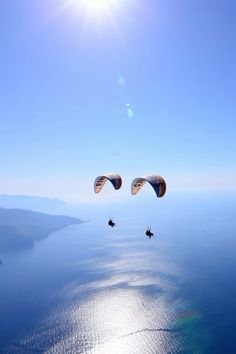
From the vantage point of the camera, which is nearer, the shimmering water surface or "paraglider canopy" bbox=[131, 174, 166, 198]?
"paraglider canopy" bbox=[131, 174, 166, 198]

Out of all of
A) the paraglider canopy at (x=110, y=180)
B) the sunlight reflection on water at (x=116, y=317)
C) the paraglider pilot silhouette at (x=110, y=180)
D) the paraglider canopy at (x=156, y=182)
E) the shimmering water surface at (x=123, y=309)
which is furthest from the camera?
the shimmering water surface at (x=123, y=309)

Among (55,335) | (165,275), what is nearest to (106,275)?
(165,275)

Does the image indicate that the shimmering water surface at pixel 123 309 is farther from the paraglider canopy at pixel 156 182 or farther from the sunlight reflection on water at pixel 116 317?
the paraglider canopy at pixel 156 182

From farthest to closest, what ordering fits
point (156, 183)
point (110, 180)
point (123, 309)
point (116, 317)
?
point (123, 309)
point (116, 317)
point (110, 180)
point (156, 183)

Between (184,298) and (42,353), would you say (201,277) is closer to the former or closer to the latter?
(184,298)

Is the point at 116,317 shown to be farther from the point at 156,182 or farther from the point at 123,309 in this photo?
the point at 156,182

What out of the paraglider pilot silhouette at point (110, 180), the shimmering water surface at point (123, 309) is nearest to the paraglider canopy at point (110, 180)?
the paraglider pilot silhouette at point (110, 180)

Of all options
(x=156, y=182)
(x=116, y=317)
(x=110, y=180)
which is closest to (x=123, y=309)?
(x=116, y=317)

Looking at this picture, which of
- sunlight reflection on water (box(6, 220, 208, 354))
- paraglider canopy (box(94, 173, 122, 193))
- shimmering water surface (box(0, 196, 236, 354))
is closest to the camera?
paraglider canopy (box(94, 173, 122, 193))

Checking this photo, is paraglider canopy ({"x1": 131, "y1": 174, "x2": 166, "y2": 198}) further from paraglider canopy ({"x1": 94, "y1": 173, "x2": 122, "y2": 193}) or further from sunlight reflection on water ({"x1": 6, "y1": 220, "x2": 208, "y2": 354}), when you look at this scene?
sunlight reflection on water ({"x1": 6, "y1": 220, "x2": 208, "y2": 354})

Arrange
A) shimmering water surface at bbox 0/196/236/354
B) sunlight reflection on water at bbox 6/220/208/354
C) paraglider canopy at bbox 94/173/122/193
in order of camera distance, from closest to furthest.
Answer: paraglider canopy at bbox 94/173/122/193 → sunlight reflection on water at bbox 6/220/208/354 → shimmering water surface at bbox 0/196/236/354

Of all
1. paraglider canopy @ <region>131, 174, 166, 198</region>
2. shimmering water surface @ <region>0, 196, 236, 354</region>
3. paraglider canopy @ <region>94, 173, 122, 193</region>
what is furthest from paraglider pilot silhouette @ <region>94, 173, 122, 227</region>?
shimmering water surface @ <region>0, 196, 236, 354</region>

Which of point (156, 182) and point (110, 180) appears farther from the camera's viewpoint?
point (110, 180)

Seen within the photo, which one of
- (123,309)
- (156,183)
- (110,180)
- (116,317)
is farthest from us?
(123,309)
